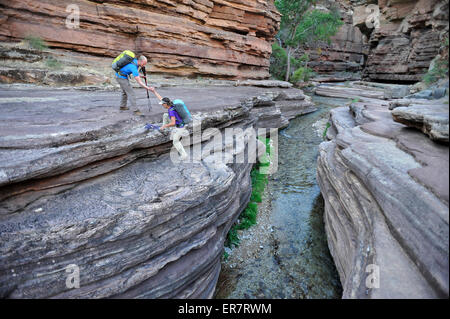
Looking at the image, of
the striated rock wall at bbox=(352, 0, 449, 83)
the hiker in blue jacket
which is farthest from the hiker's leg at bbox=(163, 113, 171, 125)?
the striated rock wall at bbox=(352, 0, 449, 83)

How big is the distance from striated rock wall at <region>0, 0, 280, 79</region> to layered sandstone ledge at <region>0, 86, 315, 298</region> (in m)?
6.35

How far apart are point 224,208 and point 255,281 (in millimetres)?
1762

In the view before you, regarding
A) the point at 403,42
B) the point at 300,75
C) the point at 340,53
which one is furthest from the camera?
the point at 340,53

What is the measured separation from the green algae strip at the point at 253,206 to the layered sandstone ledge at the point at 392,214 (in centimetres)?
226

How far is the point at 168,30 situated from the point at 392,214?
46.9 feet

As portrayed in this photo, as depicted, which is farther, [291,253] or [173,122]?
[291,253]

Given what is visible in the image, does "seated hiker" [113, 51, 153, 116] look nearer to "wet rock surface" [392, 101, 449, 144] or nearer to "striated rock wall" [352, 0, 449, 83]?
"wet rock surface" [392, 101, 449, 144]

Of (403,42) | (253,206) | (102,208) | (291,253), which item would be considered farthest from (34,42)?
(403,42)

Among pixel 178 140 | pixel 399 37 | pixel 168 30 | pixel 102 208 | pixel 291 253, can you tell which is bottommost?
pixel 291 253

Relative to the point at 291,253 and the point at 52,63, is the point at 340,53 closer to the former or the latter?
the point at 52,63

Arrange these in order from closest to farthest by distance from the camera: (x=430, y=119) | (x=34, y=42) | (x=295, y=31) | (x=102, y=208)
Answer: (x=102, y=208), (x=430, y=119), (x=34, y=42), (x=295, y=31)

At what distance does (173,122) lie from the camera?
5.56m

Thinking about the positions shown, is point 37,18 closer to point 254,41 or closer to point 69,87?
point 69,87

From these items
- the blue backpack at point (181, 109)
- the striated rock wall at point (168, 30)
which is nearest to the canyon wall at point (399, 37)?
the striated rock wall at point (168, 30)
